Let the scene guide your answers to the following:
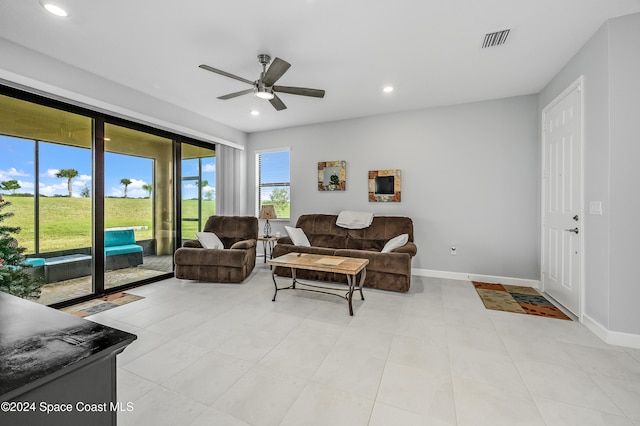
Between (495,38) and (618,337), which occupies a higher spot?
(495,38)

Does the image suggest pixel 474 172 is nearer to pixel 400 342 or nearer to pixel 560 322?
pixel 560 322

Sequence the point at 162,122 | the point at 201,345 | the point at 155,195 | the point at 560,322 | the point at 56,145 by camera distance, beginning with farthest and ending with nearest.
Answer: the point at 155,195 → the point at 162,122 → the point at 56,145 → the point at 560,322 → the point at 201,345

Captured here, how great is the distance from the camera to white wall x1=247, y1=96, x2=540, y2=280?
12.7ft

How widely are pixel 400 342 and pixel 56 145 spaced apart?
422 cm

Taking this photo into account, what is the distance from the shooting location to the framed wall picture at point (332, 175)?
4.91 meters

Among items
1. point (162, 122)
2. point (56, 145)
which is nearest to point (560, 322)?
point (162, 122)

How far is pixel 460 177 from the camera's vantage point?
4180 mm

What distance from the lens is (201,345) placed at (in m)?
2.21

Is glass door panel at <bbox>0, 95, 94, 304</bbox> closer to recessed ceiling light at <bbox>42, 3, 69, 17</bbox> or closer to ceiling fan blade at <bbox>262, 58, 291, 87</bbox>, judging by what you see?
recessed ceiling light at <bbox>42, 3, 69, 17</bbox>

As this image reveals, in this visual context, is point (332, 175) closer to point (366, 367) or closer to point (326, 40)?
point (326, 40)

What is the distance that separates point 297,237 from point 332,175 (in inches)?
54.1

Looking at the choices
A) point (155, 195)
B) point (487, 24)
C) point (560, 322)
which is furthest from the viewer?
point (155, 195)

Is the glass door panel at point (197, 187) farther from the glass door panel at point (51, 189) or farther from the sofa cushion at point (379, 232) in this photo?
the sofa cushion at point (379, 232)

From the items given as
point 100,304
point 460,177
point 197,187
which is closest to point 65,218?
point 100,304
